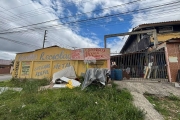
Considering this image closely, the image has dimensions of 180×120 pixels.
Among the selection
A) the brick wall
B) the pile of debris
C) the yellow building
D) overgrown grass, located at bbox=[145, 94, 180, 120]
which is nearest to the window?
the brick wall

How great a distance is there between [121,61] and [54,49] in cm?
612

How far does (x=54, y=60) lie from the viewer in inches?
374

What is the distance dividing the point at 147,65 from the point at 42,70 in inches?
354

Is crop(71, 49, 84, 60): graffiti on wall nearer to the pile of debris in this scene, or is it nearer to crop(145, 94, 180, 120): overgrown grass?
the pile of debris

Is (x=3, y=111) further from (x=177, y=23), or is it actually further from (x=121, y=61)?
(x=177, y=23)

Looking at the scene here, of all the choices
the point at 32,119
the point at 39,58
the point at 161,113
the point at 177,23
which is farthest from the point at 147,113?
the point at 177,23

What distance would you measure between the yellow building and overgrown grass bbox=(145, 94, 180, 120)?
361 cm

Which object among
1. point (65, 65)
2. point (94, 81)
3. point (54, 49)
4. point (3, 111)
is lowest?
point (3, 111)

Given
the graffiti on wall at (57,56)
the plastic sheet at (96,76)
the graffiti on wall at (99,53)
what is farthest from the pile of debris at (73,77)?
the graffiti on wall at (99,53)

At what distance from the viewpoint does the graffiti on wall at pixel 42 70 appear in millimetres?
9602

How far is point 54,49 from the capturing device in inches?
382

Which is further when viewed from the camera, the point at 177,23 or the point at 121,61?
the point at 177,23

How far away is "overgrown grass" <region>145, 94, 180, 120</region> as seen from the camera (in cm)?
355

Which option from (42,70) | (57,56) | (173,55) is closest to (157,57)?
(173,55)
